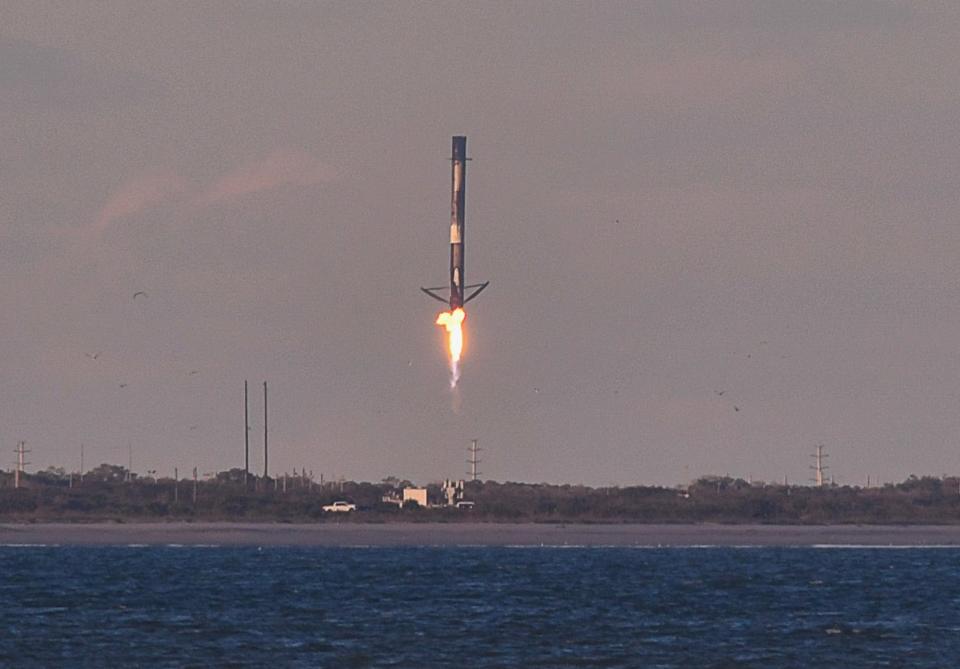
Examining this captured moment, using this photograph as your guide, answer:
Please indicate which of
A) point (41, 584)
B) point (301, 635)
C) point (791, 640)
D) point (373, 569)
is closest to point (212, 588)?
point (41, 584)

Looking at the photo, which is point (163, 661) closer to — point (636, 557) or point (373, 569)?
point (373, 569)

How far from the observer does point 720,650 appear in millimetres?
101625

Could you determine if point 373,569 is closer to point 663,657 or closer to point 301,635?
point 301,635

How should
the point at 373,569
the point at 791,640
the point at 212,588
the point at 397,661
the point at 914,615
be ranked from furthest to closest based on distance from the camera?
the point at 373,569 < the point at 212,588 < the point at 914,615 < the point at 791,640 < the point at 397,661

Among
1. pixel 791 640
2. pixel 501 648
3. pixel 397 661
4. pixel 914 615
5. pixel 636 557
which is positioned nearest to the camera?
pixel 397 661

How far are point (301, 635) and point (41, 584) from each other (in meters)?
43.3

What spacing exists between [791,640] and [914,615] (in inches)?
665

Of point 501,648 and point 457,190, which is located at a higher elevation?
point 457,190

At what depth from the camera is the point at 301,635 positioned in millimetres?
106125

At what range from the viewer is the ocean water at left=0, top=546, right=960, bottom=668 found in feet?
323

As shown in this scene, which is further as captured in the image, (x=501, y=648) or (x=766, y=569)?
(x=766, y=569)

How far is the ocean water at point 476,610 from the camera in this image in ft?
323

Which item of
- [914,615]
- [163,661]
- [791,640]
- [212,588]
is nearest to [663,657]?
[791,640]

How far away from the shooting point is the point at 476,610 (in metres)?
121
